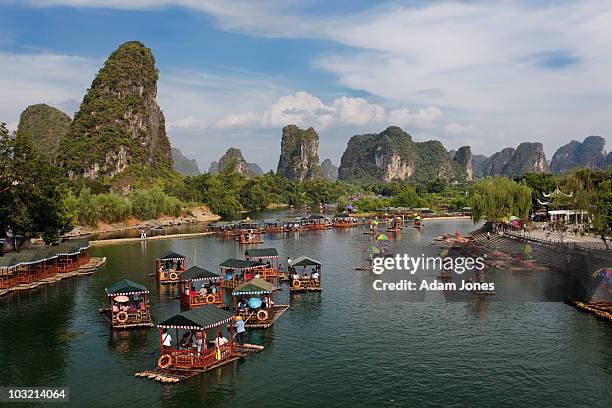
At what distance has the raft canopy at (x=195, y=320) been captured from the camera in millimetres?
21297

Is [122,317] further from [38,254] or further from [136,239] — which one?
[136,239]

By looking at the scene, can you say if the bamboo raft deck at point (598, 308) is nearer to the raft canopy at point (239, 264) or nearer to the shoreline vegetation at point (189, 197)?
the shoreline vegetation at point (189, 197)

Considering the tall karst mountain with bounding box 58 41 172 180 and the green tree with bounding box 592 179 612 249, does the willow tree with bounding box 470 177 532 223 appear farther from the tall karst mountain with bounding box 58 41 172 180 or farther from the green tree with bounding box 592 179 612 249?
the tall karst mountain with bounding box 58 41 172 180

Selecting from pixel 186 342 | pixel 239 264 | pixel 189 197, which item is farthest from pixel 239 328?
pixel 189 197

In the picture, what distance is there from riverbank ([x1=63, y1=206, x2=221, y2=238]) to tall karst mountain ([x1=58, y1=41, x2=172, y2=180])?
30.8m

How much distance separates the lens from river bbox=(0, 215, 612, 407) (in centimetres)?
1898

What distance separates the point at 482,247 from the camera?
177 feet

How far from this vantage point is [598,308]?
1122 inches

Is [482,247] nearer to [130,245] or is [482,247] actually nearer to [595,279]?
[595,279]

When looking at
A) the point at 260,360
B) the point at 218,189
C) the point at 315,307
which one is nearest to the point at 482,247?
the point at 315,307

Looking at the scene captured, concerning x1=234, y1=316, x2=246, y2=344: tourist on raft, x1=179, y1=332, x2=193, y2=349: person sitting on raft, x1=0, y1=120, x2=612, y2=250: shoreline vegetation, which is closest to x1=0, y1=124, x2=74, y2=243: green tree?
x1=0, y1=120, x2=612, y2=250: shoreline vegetation

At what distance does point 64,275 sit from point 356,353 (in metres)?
28.7

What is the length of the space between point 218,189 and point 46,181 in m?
81.4

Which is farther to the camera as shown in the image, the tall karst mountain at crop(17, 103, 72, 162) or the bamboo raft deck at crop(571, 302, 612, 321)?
the tall karst mountain at crop(17, 103, 72, 162)
